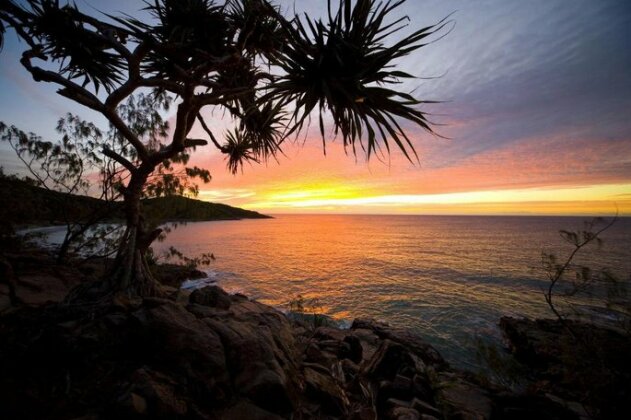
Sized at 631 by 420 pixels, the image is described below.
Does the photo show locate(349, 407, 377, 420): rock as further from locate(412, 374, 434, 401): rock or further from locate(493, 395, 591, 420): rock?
locate(493, 395, 591, 420): rock

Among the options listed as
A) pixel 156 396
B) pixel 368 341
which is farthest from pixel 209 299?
pixel 368 341

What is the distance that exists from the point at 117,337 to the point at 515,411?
674 centimetres

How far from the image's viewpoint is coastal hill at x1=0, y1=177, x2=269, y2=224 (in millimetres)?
8914

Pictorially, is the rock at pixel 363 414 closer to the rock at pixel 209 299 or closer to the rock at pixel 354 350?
the rock at pixel 354 350

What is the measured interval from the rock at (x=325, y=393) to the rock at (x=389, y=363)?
199 centimetres

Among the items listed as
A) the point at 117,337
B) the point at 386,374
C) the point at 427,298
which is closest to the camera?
the point at 117,337

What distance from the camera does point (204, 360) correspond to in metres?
2.91

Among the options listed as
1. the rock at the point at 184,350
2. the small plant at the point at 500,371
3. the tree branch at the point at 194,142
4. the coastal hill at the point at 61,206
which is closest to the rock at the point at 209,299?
the rock at the point at 184,350

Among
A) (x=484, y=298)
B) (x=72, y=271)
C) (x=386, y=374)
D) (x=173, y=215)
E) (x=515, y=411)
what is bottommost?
(x=484, y=298)

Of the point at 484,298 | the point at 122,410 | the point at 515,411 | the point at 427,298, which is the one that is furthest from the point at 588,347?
the point at 484,298

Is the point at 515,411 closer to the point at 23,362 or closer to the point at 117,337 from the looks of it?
the point at 117,337

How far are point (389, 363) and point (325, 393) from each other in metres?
2.65

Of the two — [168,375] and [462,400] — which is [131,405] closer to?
[168,375]

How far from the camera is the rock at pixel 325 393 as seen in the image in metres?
3.38
